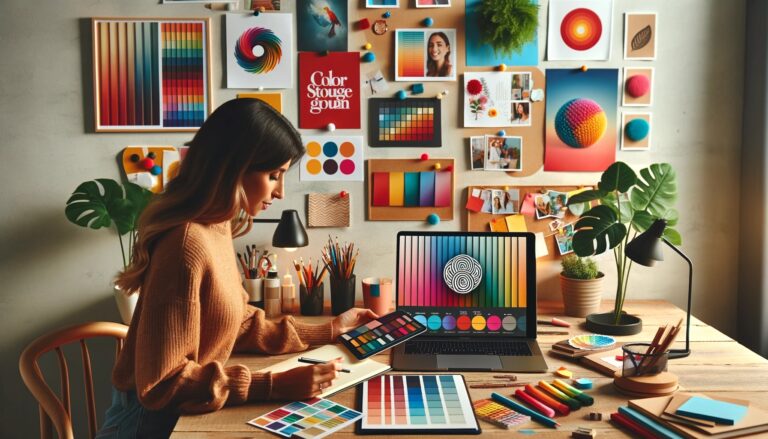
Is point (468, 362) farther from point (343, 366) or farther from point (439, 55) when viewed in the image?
point (439, 55)

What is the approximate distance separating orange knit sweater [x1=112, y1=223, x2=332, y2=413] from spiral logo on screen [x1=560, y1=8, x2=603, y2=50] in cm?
131

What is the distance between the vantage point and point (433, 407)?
1403 mm

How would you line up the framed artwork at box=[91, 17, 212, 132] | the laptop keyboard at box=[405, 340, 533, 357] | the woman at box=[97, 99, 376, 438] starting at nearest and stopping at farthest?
the woman at box=[97, 99, 376, 438] < the laptop keyboard at box=[405, 340, 533, 357] < the framed artwork at box=[91, 17, 212, 132]

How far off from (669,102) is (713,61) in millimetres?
186

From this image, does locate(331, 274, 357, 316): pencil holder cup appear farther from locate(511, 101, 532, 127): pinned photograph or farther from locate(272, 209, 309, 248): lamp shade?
locate(511, 101, 532, 127): pinned photograph

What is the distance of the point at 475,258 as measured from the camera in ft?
6.26

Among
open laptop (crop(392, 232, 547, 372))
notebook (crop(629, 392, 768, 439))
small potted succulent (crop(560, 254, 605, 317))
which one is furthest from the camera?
small potted succulent (crop(560, 254, 605, 317))

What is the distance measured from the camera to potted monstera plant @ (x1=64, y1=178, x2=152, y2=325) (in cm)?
212

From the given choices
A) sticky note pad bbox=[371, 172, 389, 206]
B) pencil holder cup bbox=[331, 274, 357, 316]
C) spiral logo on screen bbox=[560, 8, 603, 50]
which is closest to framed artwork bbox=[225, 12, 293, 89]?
sticky note pad bbox=[371, 172, 389, 206]

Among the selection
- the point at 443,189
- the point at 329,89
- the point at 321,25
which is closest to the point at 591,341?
the point at 443,189

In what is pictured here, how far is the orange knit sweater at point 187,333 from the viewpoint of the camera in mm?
1329

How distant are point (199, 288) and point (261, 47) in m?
1.07

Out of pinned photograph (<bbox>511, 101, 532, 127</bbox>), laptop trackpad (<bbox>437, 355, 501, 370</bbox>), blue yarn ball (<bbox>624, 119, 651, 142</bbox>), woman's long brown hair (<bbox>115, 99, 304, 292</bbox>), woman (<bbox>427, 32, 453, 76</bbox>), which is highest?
woman (<bbox>427, 32, 453, 76</bbox>)

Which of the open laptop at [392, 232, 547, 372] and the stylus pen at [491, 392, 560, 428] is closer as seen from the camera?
the stylus pen at [491, 392, 560, 428]
